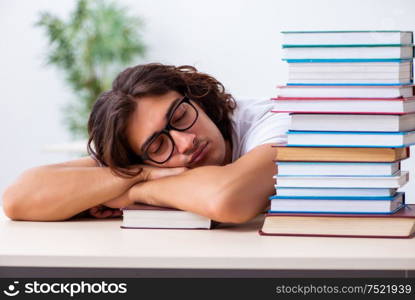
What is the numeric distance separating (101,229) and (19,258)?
10.6 inches

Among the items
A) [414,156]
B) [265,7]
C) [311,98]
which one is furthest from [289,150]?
[265,7]

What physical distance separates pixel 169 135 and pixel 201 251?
410 millimetres

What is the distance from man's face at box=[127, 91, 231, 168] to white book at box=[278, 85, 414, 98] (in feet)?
1.07

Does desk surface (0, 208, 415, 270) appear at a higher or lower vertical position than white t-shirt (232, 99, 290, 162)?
lower

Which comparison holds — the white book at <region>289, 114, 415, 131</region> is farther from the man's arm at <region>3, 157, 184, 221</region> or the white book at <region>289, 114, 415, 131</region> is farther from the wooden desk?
the man's arm at <region>3, 157, 184, 221</region>

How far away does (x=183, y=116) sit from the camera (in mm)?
1622

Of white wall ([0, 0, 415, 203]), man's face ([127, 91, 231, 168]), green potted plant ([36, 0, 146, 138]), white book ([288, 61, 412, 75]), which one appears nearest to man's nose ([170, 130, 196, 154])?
man's face ([127, 91, 231, 168])

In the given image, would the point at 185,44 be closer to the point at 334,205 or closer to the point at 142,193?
the point at 142,193

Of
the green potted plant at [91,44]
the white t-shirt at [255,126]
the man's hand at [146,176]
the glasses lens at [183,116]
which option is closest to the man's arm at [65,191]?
the man's hand at [146,176]

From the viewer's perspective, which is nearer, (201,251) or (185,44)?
(201,251)

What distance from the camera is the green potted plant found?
17.1ft

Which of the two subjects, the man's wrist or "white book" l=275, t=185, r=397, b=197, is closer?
"white book" l=275, t=185, r=397, b=197

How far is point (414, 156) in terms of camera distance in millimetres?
4344

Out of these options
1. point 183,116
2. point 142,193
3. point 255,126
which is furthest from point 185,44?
point 142,193
